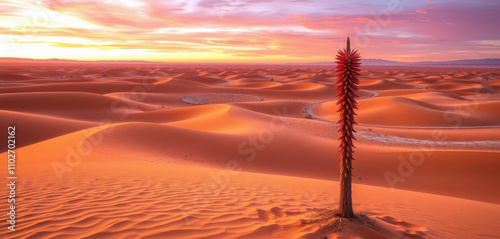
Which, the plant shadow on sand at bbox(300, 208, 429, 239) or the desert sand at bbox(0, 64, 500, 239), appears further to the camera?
the desert sand at bbox(0, 64, 500, 239)

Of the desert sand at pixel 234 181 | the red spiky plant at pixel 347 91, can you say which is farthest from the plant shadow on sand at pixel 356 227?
the red spiky plant at pixel 347 91

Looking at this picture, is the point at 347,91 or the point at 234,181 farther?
the point at 234,181

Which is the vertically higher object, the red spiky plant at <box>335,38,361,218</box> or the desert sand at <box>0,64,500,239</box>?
the red spiky plant at <box>335,38,361,218</box>

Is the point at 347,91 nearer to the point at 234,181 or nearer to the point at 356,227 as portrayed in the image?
the point at 356,227

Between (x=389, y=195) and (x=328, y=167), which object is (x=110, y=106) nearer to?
(x=328, y=167)

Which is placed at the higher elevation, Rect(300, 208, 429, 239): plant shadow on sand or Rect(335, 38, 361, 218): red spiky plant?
Rect(335, 38, 361, 218): red spiky plant

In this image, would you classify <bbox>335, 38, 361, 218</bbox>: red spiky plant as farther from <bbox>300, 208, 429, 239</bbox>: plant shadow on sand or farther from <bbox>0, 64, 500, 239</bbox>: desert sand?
<bbox>0, 64, 500, 239</bbox>: desert sand

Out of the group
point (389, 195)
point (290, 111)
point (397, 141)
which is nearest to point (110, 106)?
point (290, 111)

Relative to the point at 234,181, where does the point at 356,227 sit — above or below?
below

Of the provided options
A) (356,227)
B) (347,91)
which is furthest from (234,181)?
(347,91)

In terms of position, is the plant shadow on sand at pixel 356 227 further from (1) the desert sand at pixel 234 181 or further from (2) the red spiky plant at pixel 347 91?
(2) the red spiky plant at pixel 347 91

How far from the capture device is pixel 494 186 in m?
10.2

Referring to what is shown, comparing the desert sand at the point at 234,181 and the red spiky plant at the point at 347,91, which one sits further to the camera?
the desert sand at the point at 234,181

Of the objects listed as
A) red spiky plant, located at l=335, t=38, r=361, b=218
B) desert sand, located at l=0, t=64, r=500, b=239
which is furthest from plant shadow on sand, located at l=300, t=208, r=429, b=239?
red spiky plant, located at l=335, t=38, r=361, b=218
